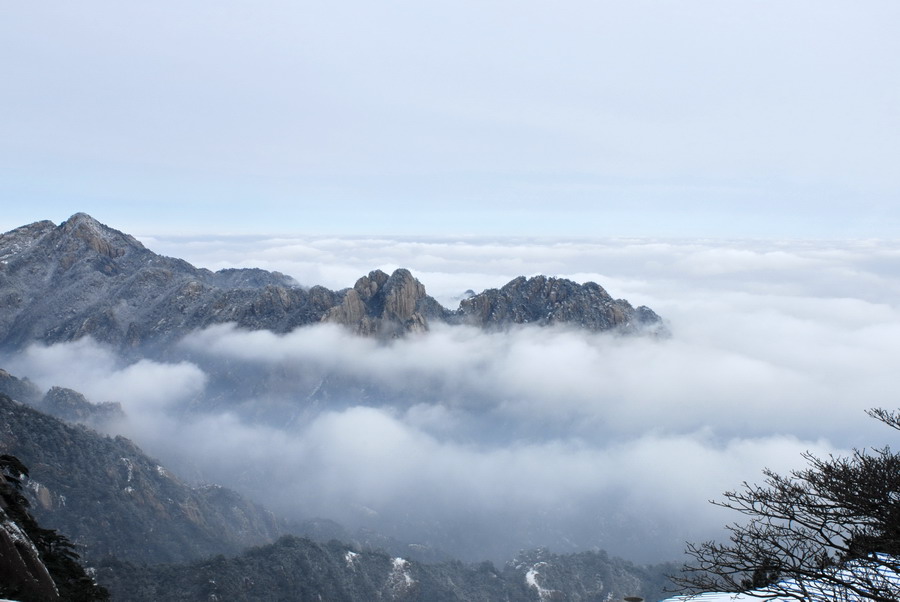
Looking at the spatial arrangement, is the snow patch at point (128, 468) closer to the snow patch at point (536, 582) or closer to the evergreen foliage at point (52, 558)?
the snow patch at point (536, 582)

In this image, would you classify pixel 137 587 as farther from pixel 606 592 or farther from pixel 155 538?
pixel 606 592

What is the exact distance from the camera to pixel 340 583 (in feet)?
354

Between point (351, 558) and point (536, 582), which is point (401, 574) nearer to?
point (351, 558)

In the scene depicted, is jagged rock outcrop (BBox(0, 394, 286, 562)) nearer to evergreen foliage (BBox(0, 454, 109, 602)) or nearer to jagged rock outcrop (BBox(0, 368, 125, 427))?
jagged rock outcrop (BBox(0, 368, 125, 427))

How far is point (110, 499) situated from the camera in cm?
13025

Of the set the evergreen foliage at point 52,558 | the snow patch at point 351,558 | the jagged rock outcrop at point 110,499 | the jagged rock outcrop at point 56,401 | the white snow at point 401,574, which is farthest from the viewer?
the jagged rock outcrop at point 56,401

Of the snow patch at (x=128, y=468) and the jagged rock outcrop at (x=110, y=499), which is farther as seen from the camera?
the snow patch at (x=128, y=468)

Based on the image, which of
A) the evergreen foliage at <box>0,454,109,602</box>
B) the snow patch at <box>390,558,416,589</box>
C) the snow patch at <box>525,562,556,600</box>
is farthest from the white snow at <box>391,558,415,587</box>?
the evergreen foliage at <box>0,454,109,602</box>

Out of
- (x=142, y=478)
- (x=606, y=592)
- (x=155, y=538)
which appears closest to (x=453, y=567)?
(x=606, y=592)

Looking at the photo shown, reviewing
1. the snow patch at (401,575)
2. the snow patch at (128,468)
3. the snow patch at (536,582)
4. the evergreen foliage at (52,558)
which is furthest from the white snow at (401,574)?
the evergreen foliage at (52,558)

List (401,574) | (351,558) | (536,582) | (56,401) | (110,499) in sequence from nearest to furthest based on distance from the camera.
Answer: (351,558), (401,574), (110,499), (536,582), (56,401)

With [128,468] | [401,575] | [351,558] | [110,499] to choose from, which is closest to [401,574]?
[401,575]

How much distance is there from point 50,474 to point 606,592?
123419 mm

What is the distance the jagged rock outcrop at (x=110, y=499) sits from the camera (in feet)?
390
